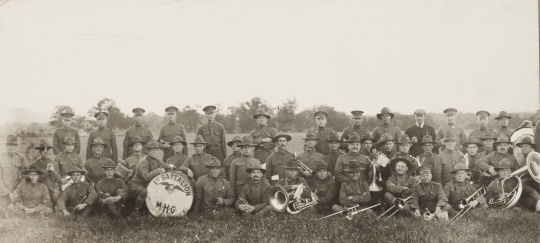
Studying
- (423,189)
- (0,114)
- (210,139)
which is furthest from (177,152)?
(423,189)

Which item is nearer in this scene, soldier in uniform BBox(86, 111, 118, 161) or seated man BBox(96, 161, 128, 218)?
seated man BBox(96, 161, 128, 218)

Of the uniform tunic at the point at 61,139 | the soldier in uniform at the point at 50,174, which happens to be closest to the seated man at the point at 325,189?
the soldier in uniform at the point at 50,174

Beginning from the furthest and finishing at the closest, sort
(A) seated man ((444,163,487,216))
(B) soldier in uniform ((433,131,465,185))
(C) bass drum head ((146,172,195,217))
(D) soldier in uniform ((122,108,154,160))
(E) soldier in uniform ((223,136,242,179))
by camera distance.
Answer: (D) soldier in uniform ((122,108,154,160)) < (E) soldier in uniform ((223,136,242,179)) < (B) soldier in uniform ((433,131,465,185)) < (A) seated man ((444,163,487,216)) < (C) bass drum head ((146,172,195,217))

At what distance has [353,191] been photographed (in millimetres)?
7984

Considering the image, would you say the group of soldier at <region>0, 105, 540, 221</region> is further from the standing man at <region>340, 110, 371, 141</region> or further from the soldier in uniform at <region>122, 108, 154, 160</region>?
the soldier in uniform at <region>122, 108, 154, 160</region>

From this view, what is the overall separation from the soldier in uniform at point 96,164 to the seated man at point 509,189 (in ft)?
25.1

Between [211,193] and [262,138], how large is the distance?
76.8 inches

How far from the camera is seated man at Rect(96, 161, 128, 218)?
799cm

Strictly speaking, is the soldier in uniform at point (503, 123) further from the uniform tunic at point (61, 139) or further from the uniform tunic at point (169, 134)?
the uniform tunic at point (61, 139)

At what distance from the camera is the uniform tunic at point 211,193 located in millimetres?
8156

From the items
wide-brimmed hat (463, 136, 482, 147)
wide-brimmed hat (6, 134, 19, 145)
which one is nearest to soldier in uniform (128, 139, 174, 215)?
wide-brimmed hat (6, 134, 19, 145)

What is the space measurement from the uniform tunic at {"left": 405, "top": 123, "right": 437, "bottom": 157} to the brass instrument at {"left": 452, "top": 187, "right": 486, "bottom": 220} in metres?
1.53

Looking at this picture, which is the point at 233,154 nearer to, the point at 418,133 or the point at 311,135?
the point at 311,135

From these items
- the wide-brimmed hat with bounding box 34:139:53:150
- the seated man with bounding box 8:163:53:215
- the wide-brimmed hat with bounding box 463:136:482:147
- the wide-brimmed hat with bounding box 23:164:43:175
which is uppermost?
the wide-brimmed hat with bounding box 463:136:482:147
